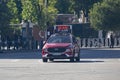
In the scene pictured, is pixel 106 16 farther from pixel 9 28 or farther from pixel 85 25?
pixel 9 28

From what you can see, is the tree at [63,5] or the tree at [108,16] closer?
the tree at [108,16]

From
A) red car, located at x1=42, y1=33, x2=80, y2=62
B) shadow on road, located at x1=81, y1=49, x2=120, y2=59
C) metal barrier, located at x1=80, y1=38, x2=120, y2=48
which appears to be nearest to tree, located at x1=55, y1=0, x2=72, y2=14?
metal barrier, located at x1=80, y1=38, x2=120, y2=48

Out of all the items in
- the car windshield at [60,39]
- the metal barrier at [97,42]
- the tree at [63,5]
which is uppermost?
the car windshield at [60,39]

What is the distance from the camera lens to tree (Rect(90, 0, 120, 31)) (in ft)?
273

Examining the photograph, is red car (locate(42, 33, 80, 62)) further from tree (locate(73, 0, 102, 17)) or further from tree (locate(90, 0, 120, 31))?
tree (locate(73, 0, 102, 17))

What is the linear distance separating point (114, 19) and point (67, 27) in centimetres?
1432

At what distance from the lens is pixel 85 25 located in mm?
90812

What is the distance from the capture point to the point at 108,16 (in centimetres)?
8356

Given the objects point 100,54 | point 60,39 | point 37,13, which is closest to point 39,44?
point 37,13

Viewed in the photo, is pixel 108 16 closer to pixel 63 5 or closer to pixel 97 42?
pixel 97 42

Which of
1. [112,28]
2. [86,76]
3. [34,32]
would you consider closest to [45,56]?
[86,76]

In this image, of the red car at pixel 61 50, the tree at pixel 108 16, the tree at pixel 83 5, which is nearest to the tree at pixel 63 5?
the tree at pixel 83 5

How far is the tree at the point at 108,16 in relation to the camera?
83.2 meters

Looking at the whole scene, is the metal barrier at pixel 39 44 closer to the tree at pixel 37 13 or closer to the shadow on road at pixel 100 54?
the tree at pixel 37 13
